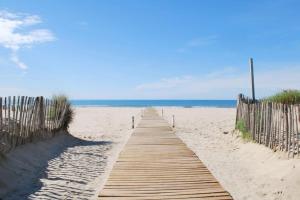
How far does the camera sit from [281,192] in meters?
6.49

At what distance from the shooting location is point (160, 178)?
7.21 meters

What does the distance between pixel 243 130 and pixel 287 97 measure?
2.78 meters

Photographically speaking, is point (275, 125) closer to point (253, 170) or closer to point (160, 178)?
point (253, 170)

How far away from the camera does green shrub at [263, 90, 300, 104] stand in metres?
14.5

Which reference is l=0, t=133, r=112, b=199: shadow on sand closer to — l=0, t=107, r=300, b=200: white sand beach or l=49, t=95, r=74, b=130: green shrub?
l=0, t=107, r=300, b=200: white sand beach

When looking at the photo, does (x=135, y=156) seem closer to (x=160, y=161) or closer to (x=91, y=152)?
(x=160, y=161)

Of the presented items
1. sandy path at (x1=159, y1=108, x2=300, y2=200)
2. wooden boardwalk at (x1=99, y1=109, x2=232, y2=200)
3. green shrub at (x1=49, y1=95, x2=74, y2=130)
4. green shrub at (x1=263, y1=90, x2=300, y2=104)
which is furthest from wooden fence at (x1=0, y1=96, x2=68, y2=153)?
green shrub at (x1=263, y1=90, x2=300, y2=104)

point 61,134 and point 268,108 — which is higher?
point 268,108

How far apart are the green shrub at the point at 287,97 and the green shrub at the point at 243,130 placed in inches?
63.5

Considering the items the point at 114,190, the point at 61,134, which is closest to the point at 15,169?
the point at 114,190

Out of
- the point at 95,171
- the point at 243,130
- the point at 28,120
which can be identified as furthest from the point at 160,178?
the point at 243,130

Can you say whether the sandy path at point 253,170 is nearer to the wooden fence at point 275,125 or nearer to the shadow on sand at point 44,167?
the wooden fence at point 275,125

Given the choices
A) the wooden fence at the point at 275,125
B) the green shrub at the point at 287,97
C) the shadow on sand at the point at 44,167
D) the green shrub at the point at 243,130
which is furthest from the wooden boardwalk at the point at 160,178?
the green shrub at the point at 287,97

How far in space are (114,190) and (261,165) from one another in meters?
4.02
